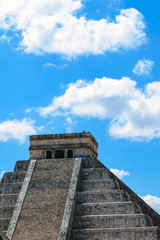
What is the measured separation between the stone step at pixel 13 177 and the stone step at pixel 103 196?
4.44 meters

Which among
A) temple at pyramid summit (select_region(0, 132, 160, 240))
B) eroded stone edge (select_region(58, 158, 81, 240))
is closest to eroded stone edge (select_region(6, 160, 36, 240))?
temple at pyramid summit (select_region(0, 132, 160, 240))

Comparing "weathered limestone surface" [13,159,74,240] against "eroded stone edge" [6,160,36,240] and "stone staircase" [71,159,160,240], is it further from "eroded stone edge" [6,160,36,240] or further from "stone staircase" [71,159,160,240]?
"stone staircase" [71,159,160,240]

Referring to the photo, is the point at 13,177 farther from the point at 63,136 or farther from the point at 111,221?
the point at 111,221

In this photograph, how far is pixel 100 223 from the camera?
19969mm

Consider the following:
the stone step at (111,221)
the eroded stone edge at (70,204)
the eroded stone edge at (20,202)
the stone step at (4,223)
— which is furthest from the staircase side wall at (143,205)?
the stone step at (4,223)

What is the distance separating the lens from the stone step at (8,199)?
22.4 meters

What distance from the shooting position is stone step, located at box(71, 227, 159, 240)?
19.0 m

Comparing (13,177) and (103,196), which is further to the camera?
(13,177)

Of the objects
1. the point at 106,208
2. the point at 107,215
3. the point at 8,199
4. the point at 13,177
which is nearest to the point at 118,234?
the point at 107,215

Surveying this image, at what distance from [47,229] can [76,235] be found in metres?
1.48

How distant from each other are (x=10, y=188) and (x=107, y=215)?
659 cm

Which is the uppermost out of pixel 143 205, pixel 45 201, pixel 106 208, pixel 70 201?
pixel 143 205

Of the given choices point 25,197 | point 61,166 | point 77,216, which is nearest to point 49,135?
point 61,166

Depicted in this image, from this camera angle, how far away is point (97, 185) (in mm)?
22328
